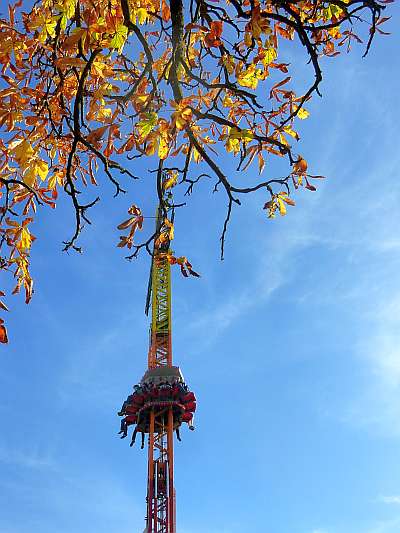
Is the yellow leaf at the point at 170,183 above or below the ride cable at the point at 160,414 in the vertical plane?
below

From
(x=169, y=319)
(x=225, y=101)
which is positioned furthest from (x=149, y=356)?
(x=225, y=101)

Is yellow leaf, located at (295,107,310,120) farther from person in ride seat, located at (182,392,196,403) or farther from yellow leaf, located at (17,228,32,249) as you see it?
person in ride seat, located at (182,392,196,403)

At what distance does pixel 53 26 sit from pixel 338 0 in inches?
88.7

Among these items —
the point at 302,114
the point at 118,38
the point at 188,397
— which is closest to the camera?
the point at 118,38

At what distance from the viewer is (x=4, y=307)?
3.86m

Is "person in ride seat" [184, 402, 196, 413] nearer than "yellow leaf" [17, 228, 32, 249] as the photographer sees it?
No

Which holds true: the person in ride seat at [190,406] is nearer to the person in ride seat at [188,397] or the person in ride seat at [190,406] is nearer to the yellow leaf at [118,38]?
the person in ride seat at [188,397]

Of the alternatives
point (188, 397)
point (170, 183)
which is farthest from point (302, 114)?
point (188, 397)

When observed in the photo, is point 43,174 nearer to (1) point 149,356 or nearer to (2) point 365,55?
(2) point 365,55

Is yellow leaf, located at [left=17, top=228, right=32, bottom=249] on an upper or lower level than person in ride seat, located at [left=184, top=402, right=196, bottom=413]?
lower

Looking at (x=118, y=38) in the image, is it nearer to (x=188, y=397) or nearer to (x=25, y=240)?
(x=25, y=240)

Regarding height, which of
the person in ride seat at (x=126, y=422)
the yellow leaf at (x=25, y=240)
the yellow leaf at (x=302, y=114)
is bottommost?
the yellow leaf at (x=25, y=240)

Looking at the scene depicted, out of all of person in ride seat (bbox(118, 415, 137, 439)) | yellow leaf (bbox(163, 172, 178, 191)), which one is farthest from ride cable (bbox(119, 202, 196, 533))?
yellow leaf (bbox(163, 172, 178, 191))

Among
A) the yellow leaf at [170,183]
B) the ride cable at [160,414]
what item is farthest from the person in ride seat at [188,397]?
the yellow leaf at [170,183]
